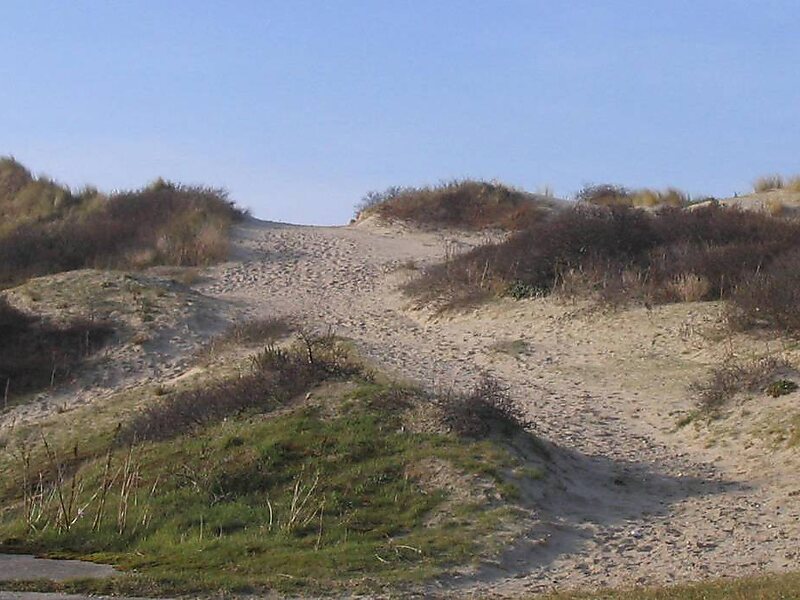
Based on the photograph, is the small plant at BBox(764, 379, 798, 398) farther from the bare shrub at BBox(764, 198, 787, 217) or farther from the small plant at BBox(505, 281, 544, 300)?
the bare shrub at BBox(764, 198, 787, 217)

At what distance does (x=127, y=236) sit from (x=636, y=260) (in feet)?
55.7

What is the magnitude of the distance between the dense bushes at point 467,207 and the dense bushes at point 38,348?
54.7ft

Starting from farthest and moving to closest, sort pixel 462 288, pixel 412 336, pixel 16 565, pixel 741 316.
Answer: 1. pixel 462 288
2. pixel 412 336
3. pixel 741 316
4. pixel 16 565

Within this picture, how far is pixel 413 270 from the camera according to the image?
111ft

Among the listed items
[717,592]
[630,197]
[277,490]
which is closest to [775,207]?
[630,197]

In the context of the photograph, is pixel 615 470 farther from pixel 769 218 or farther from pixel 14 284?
pixel 14 284

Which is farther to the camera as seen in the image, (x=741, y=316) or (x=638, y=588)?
(x=741, y=316)

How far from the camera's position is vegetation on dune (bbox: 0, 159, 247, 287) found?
3506cm

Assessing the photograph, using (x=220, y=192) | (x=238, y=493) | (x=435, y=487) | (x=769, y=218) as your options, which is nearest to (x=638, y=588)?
(x=435, y=487)

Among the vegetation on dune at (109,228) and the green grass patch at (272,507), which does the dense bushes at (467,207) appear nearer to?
the vegetation on dune at (109,228)

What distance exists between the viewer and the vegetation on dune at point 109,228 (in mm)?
35062

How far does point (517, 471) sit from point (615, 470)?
7.53 feet

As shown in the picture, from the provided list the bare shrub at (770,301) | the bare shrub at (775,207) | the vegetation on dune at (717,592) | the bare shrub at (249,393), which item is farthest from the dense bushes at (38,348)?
the bare shrub at (775,207)

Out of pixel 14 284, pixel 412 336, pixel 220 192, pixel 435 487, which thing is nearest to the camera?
pixel 435 487
